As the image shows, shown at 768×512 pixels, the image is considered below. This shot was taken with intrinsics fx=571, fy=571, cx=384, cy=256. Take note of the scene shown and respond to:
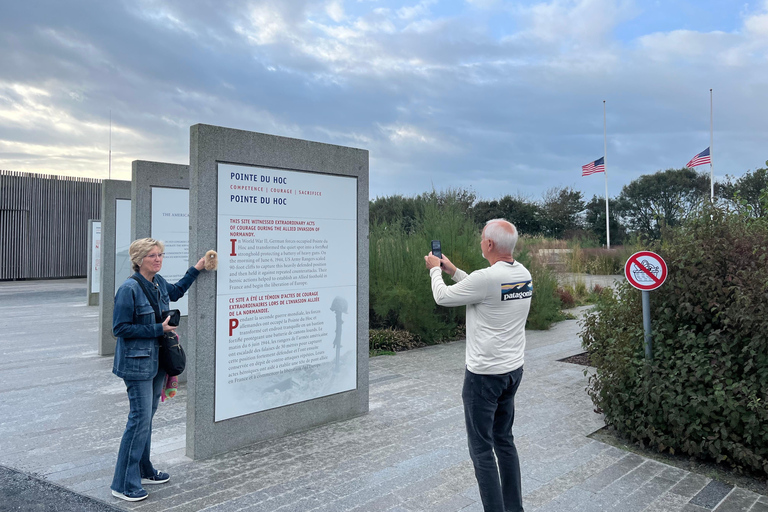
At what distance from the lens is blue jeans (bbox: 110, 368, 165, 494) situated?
3.90 meters

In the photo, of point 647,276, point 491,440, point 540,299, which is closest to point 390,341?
point 540,299

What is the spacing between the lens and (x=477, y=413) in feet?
11.1

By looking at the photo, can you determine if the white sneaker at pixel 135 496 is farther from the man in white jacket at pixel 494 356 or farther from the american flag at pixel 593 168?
the american flag at pixel 593 168

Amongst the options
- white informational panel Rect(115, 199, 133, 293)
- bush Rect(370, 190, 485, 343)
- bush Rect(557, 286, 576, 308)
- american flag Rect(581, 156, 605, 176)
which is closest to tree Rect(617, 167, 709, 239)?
american flag Rect(581, 156, 605, 176)

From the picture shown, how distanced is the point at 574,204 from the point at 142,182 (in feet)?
150

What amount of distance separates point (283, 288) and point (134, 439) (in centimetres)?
178

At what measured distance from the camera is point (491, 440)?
340 cm

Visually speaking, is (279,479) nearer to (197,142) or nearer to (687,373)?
(197,142)

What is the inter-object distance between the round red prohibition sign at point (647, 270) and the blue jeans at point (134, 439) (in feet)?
13.3

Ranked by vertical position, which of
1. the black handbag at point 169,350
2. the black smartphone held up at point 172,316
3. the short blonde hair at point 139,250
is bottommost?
the black handbag at point 169,350

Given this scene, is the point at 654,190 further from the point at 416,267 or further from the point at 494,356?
the point at 494,356

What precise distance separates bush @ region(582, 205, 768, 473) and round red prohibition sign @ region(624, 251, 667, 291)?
0.52 feet

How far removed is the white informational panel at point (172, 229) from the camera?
751cm

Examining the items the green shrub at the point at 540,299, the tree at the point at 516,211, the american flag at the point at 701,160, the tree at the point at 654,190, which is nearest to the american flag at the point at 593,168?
the american flag at the point at 701,160
